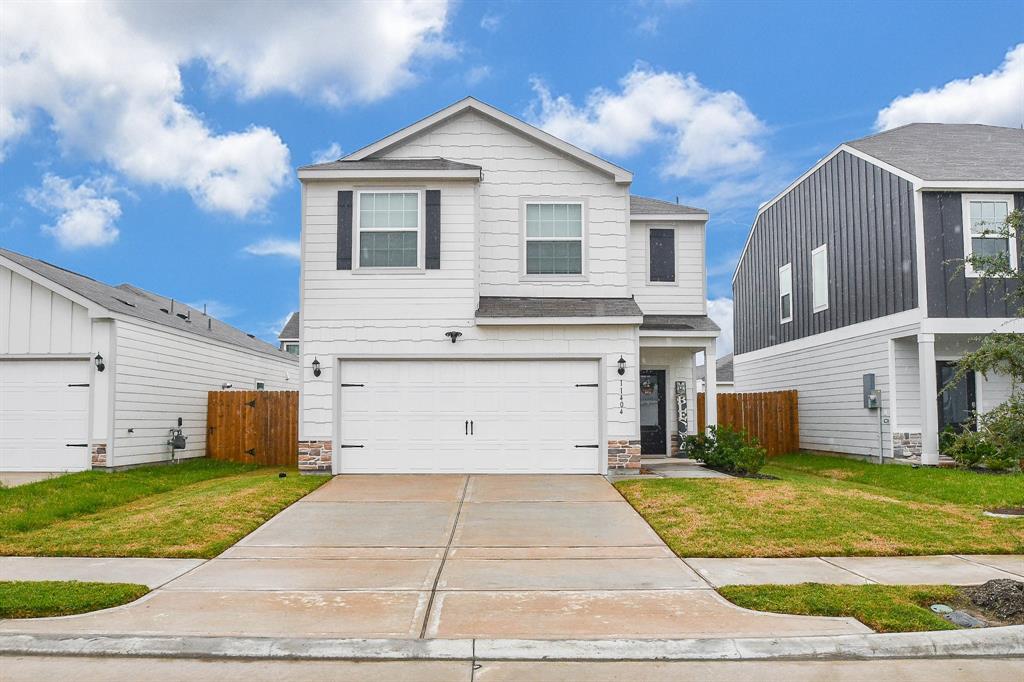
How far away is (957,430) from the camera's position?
17.1 metres

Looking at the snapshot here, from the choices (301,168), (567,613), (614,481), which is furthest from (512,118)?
(567,613)

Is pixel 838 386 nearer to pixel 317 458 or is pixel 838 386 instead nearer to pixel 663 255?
pixel 663 255

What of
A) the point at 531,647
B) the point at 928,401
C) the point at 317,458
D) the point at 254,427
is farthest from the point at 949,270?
the point at 254,427

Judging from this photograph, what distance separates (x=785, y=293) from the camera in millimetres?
22141

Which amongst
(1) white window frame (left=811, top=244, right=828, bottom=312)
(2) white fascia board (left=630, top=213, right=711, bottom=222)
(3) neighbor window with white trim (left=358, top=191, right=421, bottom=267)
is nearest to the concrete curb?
(3) neighbor window with white trim (left=358, top=191, right=421, bottom=267)

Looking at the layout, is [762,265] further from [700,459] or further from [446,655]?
[446,655]

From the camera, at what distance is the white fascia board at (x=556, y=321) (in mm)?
13945

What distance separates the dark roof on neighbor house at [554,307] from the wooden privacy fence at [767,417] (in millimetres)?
6893

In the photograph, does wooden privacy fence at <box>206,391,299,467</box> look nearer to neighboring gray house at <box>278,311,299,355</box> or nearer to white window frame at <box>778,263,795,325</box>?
white window frame at <box>778,263,795,325</box>

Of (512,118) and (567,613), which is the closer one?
(567,613)

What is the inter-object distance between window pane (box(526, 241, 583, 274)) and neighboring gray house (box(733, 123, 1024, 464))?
20.8 feet

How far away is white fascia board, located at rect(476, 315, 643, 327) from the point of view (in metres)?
13.9

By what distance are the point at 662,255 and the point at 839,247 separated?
425 centimetres

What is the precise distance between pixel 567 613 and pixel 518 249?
9.53 metres
